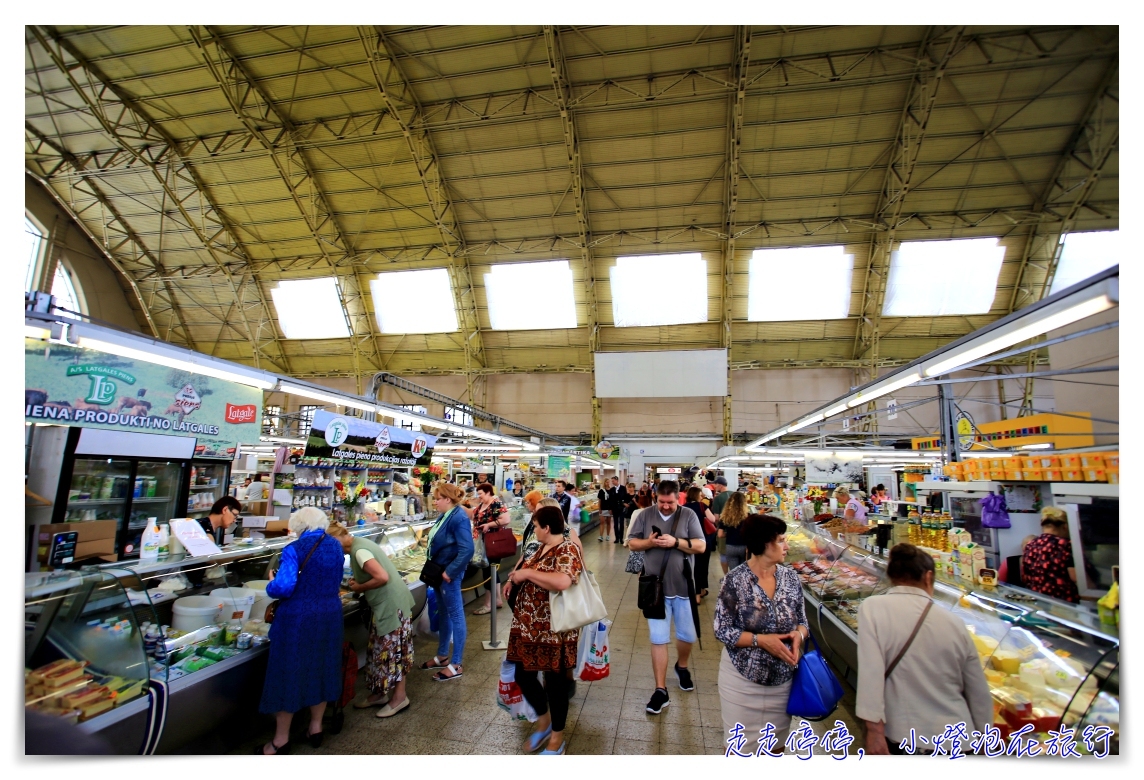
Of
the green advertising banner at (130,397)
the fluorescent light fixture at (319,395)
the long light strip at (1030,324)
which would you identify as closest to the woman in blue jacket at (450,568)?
the fluorescent light fixture at (319,395)

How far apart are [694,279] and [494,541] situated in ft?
48.1

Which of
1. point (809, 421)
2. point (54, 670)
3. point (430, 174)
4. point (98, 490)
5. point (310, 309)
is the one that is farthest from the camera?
point (310, 309)

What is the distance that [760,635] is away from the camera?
8.10 ft

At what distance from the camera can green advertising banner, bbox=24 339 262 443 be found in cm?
407

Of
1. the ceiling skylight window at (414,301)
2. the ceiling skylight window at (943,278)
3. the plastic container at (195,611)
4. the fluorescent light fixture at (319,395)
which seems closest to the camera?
the plastic container at (195,611)

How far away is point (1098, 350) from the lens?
932 centimetres

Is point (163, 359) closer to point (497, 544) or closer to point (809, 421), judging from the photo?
point (497, 544)

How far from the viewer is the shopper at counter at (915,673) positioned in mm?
2141

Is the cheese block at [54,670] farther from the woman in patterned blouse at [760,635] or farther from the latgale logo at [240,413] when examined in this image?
the latgale logo at [240,413]

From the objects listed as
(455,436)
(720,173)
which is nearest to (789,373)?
(720,173)

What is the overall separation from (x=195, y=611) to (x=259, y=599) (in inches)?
17.7

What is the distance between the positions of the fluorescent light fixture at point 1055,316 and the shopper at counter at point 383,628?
4.14 metres

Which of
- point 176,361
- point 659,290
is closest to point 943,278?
point 659,290

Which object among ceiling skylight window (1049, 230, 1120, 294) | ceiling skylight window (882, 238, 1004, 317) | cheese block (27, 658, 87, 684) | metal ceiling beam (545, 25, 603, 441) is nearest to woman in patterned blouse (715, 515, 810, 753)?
cheese block (27, 658, 87, 684)
